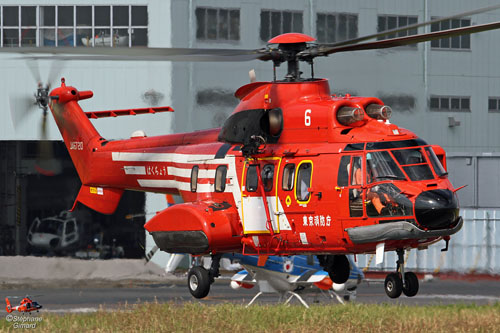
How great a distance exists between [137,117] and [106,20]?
185 inches

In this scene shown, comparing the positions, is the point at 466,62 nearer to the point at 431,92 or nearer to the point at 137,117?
the point at 431,92

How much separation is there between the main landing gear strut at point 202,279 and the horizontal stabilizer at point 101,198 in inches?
185

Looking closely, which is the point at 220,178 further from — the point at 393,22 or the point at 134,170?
the point at 393,22

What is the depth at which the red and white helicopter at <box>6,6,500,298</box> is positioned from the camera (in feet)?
57.4

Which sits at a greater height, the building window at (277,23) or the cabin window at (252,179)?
the building window at (277,23)

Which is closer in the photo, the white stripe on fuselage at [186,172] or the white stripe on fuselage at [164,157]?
the white stripe on fuselage at [186,172]

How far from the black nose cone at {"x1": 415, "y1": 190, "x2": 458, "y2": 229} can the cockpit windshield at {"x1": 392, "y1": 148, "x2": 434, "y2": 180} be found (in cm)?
49

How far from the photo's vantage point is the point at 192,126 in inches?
1558

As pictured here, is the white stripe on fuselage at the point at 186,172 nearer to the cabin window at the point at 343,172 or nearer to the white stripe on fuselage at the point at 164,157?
the white stripe on fuselage at the point at 164,157

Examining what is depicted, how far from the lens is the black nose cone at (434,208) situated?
17031 mm

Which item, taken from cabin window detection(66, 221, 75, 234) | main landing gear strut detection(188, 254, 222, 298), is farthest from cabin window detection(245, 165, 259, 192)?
cabin window detection(66, 221, 75, 234)

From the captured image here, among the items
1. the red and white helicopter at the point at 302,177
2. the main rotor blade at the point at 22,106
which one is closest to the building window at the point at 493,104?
the red and white helicopter at the point at 302,177

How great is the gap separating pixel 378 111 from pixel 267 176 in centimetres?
263

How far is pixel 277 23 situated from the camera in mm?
41562
